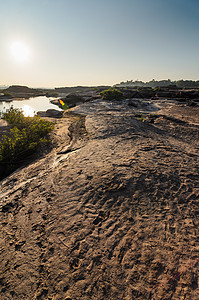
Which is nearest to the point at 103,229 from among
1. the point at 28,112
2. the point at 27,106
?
the point at 28,112

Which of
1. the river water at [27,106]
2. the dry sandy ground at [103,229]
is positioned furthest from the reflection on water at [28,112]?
the dry sandy ground at [103,229]

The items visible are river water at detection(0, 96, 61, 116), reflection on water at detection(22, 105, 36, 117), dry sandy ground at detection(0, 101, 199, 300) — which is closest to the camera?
dry sandy ground at detection(0, 101, 199, 300)

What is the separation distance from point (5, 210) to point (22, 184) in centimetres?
61

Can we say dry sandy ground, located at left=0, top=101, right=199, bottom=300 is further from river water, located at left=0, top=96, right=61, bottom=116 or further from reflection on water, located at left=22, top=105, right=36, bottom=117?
river water, located at left=0, top=96, right=61, bottom=116

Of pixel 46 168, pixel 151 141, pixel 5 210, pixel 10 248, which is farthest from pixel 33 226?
pixel 151 141

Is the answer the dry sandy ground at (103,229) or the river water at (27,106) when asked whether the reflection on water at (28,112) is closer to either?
the river water at (27,106)

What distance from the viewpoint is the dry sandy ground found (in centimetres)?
131

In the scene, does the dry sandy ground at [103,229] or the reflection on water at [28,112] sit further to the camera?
the reflection on water at [28,112]

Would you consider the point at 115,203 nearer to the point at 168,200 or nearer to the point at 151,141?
the point at 168,200

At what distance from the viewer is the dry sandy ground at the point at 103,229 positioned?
4.30ft

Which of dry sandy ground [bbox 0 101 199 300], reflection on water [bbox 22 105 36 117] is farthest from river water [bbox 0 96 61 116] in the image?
dry sandy ground [bbox 0 101 199 300]

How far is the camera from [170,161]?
2.95 metres

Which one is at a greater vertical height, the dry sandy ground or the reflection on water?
the reflection on water

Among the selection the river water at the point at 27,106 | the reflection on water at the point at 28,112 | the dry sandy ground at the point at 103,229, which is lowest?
the dry sandy ground at the point at 103,229
